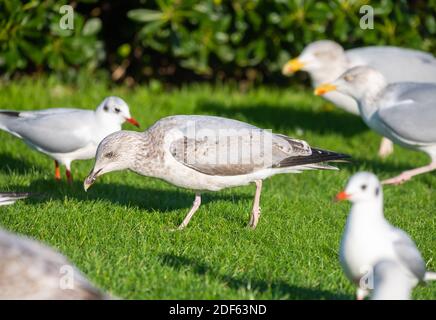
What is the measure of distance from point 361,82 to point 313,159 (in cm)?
219

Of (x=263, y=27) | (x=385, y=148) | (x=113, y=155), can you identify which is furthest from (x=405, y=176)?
(x=263, y=27)

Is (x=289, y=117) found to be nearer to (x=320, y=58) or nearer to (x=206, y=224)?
(x=320, y=58)

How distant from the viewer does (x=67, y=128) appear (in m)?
7.42

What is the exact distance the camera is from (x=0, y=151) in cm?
867

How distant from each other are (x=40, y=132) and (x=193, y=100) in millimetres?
4047

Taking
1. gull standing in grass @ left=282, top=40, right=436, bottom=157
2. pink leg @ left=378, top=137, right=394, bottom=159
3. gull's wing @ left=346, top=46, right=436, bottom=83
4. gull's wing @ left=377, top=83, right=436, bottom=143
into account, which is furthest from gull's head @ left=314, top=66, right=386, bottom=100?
pink leg @ left=378, top=137, right=394, bottom=159

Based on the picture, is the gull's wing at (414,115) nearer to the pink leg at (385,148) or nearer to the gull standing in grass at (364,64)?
the gull standing in grass at (364,64)

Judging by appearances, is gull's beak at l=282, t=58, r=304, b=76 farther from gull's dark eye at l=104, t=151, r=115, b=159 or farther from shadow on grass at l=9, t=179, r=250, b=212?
gull's dark eye at l=104, t=151, r=115, b=159

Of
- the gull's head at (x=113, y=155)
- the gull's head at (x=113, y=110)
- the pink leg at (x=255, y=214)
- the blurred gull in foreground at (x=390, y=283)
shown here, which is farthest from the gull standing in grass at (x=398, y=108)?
the blurred gull in foreground at (x=390, y=283)

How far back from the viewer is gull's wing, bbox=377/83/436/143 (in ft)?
26.5

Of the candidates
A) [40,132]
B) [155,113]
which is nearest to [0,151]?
[40,132]

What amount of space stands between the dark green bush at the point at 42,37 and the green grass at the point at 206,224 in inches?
21.6

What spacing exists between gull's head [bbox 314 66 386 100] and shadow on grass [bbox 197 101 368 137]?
1940 millimetres

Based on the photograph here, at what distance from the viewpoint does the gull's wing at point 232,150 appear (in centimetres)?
620
